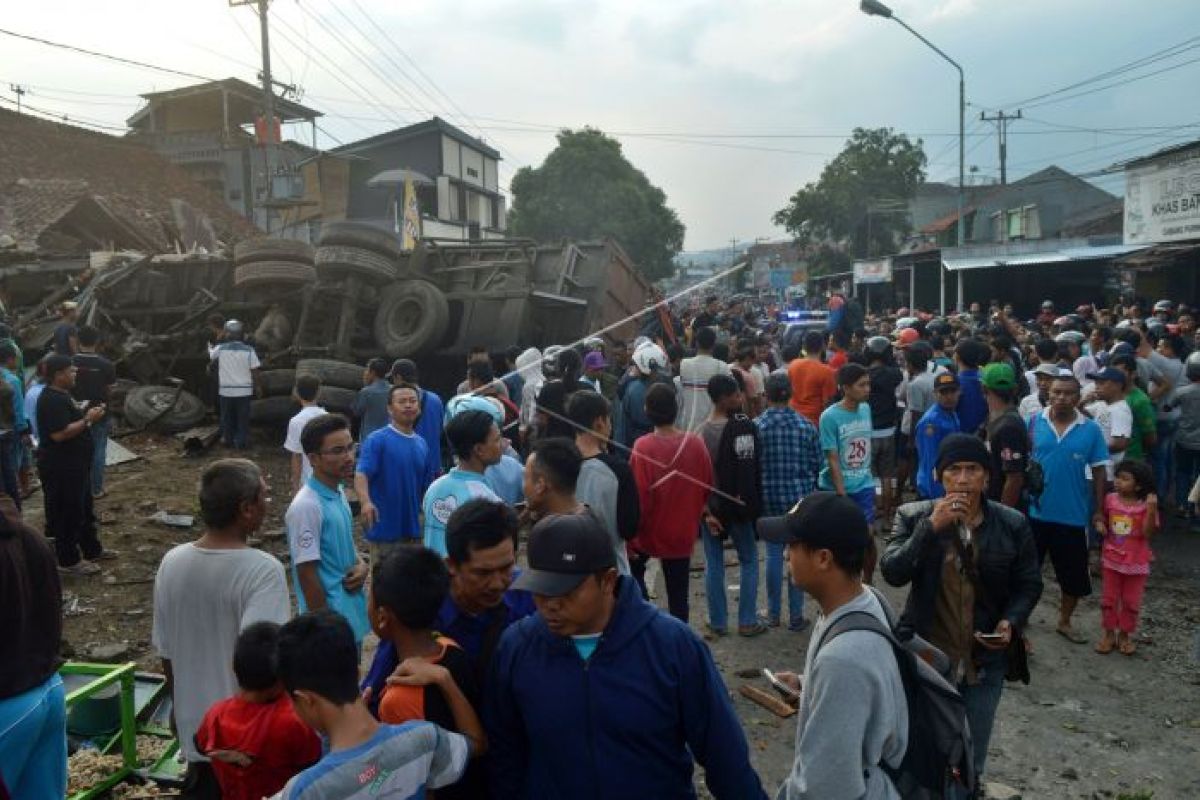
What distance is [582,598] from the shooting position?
205 centimetres

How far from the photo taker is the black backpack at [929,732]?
7.58 ft

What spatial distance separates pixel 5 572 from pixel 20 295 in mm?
14061

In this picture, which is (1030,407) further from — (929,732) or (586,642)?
(586,642)

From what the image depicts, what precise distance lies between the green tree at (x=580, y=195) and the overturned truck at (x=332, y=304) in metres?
28.4

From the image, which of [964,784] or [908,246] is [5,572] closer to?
[964,784]

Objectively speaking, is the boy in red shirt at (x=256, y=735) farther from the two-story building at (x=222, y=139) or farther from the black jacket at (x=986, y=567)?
the two-story building at (x=222, y=139)

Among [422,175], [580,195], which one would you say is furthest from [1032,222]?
[422,175]

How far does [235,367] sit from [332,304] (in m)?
2.44

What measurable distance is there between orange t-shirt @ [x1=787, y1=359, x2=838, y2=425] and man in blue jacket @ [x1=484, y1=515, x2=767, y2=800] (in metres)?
5.64

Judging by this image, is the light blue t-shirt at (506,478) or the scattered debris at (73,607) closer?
the light blue t-shirt at (506,478)

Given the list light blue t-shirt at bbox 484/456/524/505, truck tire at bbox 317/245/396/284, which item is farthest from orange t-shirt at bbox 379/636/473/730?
truck tire at bbox 317/245/396/284

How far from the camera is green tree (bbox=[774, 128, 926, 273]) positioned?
45438 millimetres

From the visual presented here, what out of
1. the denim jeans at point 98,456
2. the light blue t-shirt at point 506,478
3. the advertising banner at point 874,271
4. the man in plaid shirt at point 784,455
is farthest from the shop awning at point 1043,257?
the denim jeans at point 98,456

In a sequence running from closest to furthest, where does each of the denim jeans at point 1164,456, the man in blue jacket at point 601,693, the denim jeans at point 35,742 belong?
the man in blue jacket at point 601,693, the denim jeans at point 35,742, the denim jeans at point 1164,456
